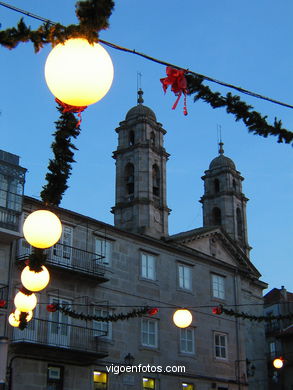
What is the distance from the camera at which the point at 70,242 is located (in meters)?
27.8

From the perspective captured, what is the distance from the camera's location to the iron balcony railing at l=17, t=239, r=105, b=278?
2595 centimetres

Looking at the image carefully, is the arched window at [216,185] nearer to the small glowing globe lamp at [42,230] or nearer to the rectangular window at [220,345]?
the rectangular window at [220,345]

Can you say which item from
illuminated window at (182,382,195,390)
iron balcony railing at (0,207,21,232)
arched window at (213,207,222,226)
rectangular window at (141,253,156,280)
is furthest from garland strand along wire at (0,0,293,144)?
arched window at (213,207,222,226)

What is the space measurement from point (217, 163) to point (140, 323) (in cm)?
3257

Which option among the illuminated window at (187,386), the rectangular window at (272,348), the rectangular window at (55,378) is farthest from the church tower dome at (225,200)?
the rectangular window at (55,378)

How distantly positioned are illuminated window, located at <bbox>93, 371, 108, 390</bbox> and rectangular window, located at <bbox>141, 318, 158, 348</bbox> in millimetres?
2860

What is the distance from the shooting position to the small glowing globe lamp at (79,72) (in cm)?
548

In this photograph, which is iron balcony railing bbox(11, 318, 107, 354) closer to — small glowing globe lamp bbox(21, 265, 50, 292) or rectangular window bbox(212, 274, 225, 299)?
rectangular window bbox(212, 274, 225, 299)

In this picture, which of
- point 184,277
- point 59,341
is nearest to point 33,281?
point 59,341

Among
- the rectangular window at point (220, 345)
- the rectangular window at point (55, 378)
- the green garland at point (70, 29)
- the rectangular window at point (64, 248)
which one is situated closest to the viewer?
the green garland at point (70, 29)

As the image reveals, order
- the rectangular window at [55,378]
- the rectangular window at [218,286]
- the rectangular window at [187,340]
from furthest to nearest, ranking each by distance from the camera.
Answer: the rectangular window at [218,286], the rectangular window at [187,340], the rectangular window at [55,378]

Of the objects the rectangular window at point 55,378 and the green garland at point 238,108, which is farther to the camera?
the rectangular window at point 55,378

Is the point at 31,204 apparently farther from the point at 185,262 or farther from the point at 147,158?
the point at 147,158

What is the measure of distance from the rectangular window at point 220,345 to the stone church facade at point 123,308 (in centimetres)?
5
